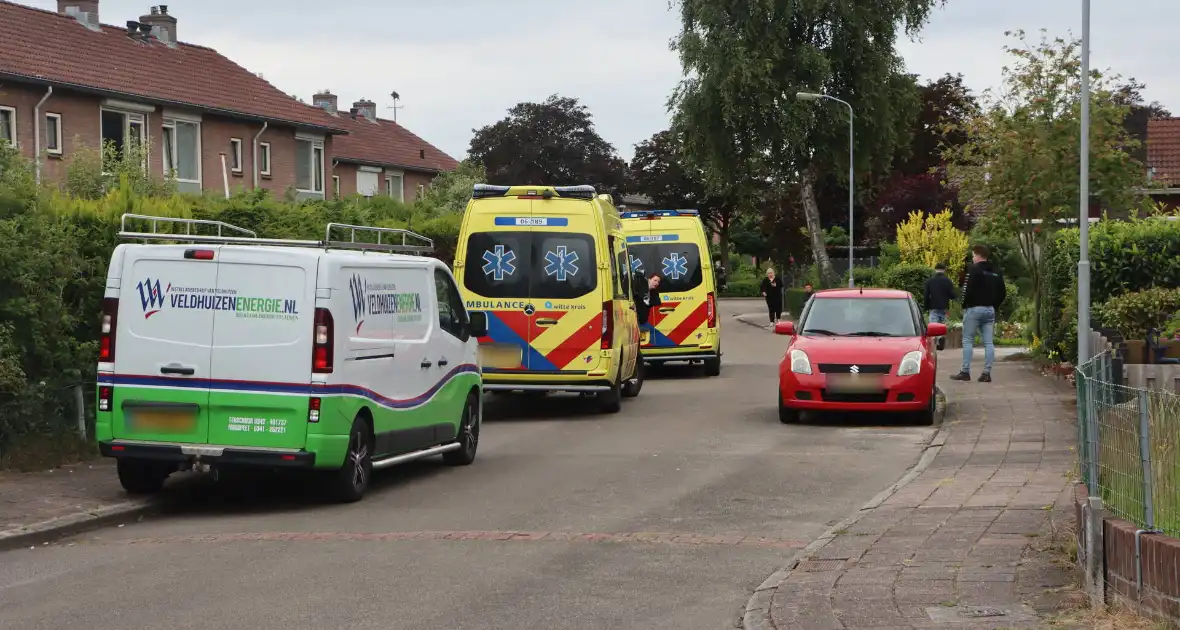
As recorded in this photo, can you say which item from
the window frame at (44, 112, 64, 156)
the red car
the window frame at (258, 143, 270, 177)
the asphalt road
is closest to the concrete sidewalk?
the asphalt road

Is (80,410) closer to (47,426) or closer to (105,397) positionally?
(47,426)

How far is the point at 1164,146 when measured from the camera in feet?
187

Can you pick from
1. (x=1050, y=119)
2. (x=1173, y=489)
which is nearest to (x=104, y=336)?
(x=1173, y=489)

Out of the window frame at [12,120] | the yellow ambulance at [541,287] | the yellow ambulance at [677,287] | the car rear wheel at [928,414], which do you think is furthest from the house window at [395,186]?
the car rear wheel at [928,414]

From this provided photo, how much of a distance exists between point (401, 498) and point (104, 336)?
2.53m

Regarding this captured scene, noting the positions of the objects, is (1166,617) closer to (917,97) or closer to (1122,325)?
(1122,325)

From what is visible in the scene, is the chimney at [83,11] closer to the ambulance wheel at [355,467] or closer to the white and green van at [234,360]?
the white and green van at [234,360]

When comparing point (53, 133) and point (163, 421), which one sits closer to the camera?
point (163, 421)

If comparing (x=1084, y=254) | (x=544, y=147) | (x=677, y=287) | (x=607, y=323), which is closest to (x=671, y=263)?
(x=677, y=287)

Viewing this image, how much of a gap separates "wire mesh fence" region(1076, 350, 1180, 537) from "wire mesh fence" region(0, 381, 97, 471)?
28.8 ft

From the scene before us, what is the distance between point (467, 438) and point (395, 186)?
54354 mm

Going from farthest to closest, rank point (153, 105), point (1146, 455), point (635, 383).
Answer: point (153, 105), point (635, 383), point (1146, 455)

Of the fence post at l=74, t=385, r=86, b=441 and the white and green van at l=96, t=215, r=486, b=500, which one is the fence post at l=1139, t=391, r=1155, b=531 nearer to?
the white and green van at l=96, t=215, r=486, b=500

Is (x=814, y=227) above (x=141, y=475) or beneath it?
above
